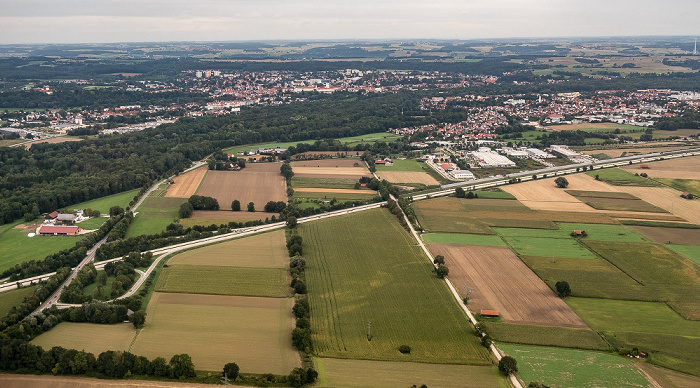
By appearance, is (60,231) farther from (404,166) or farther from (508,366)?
(404,166)

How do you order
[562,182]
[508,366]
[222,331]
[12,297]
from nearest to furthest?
1. [508,366]
2. [222,331]
3. [12,297]
4. [562,182]

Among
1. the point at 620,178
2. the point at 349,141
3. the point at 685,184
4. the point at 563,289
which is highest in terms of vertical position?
the point at 349,141

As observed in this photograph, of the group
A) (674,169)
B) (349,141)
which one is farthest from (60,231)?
(674,169)

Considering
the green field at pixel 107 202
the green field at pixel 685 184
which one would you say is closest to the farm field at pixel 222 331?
the green field at pixel 107 202

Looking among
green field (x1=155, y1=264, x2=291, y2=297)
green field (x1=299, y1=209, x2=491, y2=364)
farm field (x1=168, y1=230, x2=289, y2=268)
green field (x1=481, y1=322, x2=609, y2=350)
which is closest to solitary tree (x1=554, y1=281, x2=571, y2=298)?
green field (x1=481, y1=322, x2=609, y2=350)

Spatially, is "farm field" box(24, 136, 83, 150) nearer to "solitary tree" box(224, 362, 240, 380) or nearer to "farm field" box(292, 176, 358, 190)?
"farm field" box(292, 176, 358, 190)

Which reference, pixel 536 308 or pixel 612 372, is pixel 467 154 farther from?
pixel 612 372

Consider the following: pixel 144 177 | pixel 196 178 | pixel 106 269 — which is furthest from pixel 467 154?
pixel 106 269
